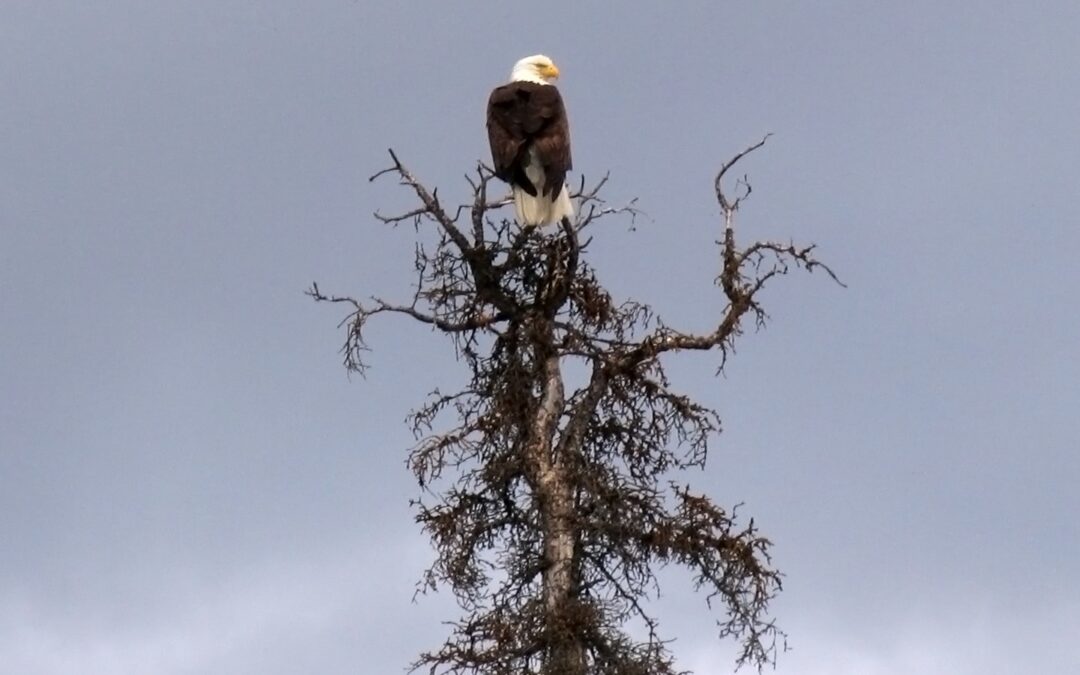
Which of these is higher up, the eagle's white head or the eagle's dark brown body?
the eagle's white head

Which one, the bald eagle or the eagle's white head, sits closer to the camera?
the bald eagle

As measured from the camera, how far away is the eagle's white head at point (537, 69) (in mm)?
13930

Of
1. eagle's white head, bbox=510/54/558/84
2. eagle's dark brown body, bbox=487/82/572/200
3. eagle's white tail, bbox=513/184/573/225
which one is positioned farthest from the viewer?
eagle's white head, bbox=510/54/558/84

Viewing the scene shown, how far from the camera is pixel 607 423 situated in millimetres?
10266

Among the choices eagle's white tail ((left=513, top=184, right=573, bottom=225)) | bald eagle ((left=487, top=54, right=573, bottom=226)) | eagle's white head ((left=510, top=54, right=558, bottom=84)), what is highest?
eagle's white head ((left=510, top=54, right=558, bottom=84))

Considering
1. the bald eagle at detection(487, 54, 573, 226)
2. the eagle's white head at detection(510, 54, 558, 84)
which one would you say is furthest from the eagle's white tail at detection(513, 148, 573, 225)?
the eagle's white head at detection(510, 54, 558, 84)

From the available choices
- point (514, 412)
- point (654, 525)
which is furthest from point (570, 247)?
point (654, 525)

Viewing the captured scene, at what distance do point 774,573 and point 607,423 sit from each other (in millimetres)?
1189

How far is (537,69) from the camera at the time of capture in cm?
1402

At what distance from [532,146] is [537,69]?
2.06 meters

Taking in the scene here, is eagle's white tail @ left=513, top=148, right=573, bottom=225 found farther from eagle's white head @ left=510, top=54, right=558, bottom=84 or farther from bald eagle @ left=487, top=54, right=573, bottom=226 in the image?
eagle's white head @ left=510, top=54, right=558, bottom=84

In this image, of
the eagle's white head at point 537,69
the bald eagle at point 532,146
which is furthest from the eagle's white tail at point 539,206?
the eagle's white head at point 537,69

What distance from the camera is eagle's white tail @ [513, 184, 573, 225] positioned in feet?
37.9

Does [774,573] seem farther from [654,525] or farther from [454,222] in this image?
[454,222]
